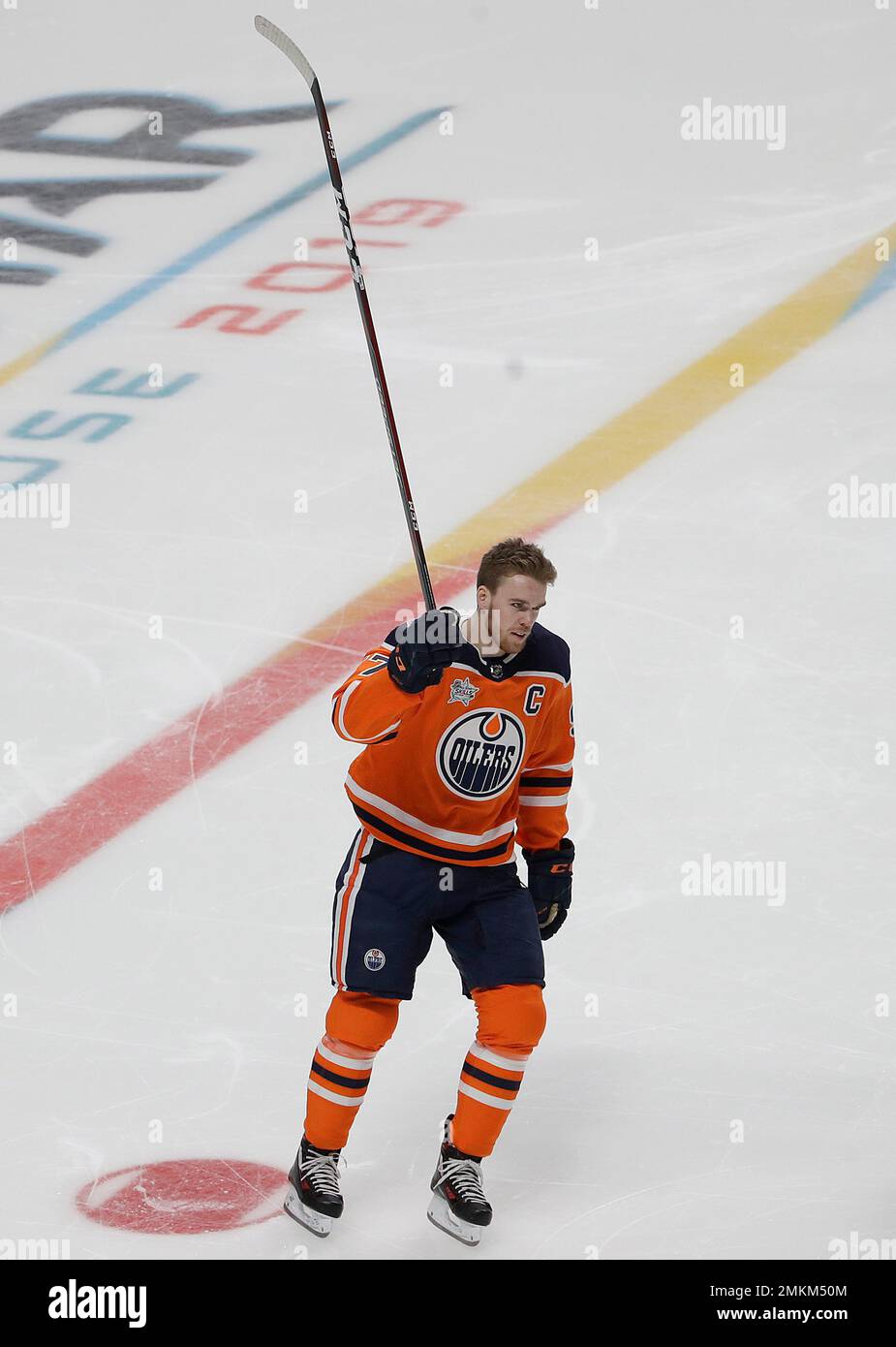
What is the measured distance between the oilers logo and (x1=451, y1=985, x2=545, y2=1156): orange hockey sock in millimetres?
374

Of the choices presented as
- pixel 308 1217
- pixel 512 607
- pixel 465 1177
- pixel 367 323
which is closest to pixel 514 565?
pixel 512 607

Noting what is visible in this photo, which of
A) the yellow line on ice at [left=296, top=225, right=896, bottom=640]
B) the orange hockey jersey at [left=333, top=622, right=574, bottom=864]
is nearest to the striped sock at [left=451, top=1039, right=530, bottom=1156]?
the orange hockey jersey at [left=333, top=622, right=574, bottom=864]

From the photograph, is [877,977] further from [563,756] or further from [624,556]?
[624,556]

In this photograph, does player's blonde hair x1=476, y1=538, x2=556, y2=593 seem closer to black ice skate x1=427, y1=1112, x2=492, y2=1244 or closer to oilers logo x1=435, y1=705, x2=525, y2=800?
oilers logo x1=435, y1=705, x2=525, y2=800

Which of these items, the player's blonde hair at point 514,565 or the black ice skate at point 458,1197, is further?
the black ice skate at point 458,1197

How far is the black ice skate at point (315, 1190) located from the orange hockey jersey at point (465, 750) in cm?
60

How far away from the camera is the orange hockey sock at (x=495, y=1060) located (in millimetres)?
3383

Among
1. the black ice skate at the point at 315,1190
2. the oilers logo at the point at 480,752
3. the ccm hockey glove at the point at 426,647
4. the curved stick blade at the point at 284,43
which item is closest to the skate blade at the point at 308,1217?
the black ice skate at the point at 315,1190

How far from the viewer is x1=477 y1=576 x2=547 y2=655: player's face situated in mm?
3270

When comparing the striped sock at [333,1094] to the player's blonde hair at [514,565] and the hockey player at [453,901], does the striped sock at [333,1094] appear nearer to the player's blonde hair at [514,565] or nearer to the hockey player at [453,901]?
the hockey player at [453,901]

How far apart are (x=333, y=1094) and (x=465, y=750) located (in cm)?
69

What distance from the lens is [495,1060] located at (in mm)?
3389

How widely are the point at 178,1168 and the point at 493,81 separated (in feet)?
23.4

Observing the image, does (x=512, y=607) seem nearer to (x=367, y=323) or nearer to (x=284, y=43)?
(x=367, y=323)
